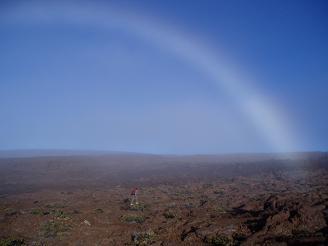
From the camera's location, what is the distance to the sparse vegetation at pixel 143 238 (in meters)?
14.0

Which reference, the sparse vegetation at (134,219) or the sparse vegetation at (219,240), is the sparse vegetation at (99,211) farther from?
the sparse vegetation at (219,240)

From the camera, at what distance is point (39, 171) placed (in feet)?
221

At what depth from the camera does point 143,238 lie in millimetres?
14547

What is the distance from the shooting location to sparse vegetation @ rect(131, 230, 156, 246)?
14042 mm

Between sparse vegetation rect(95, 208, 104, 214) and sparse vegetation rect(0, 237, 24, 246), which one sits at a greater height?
sparse vegetation rect(95, 208, 104, 214)

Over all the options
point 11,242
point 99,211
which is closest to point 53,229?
point 11,242

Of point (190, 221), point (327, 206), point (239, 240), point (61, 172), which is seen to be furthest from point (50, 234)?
point (61, 172)

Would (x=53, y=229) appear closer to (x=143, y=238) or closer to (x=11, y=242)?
(x=11, y=242)

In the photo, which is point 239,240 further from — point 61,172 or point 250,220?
point 61,172

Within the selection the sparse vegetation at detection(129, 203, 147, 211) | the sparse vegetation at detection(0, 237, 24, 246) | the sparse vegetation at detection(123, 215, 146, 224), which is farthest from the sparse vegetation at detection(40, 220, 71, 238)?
the sparse vegetation at detection(129, 203, 147, 211)

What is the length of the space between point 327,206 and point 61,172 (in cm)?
5898

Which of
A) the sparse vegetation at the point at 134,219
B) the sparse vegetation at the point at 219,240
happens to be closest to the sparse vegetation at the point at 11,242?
the sparse vegetation at the point at 134,219

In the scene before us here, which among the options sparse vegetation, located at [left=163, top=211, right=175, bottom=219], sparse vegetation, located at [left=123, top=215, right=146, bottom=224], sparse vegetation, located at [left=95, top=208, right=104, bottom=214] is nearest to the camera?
sparse vegetation, located at [left=123, top=215, right=146, bottom=224]

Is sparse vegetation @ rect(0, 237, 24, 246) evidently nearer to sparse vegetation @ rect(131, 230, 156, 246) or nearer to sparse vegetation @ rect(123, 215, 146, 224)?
sparse vegetation @ rect(131, 230, 156, 246)
